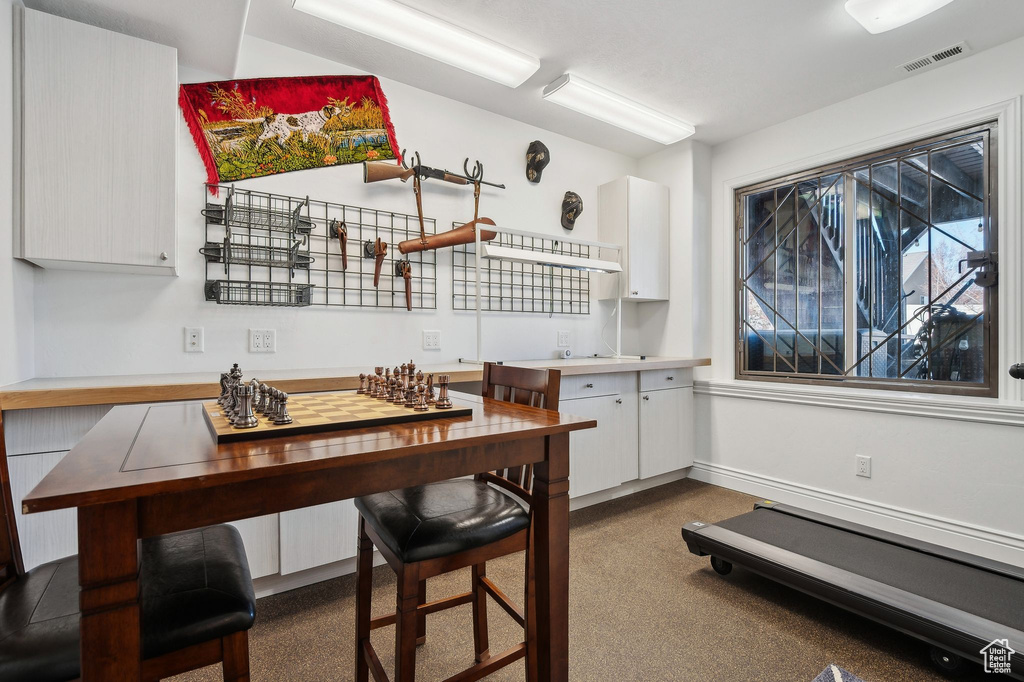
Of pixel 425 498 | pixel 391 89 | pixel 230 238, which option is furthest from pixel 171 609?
pixel 391 89

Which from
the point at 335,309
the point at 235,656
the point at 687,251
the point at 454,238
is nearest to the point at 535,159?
the point at 454,238

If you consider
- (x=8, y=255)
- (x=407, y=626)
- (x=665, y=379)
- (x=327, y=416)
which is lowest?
(x=407, y=626)

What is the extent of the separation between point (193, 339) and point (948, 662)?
3204 mm

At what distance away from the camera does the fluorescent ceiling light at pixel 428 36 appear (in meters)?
2.14

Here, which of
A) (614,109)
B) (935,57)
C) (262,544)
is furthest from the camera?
(614,109)

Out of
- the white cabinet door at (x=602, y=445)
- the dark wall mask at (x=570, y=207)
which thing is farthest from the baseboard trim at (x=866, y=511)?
the dark wall mask at (x=570, y=207)

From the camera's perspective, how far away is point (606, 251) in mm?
3830

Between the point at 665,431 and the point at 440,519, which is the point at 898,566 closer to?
the point at 665,431

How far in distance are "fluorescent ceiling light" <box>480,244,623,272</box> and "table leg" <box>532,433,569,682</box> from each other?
70.7 inches

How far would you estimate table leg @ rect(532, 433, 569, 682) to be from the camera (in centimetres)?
124

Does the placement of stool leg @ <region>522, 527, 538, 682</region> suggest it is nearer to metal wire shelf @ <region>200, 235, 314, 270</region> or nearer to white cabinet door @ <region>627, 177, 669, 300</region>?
metal wire shelf @ <region>200, 235, 314, 270</region>

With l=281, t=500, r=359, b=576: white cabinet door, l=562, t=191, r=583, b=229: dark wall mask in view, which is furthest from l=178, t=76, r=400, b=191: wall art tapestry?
l=281, t=500, r=359, b=576: white cabinet door

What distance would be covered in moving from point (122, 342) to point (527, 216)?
2478 millimetres

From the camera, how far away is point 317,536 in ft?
7.01
